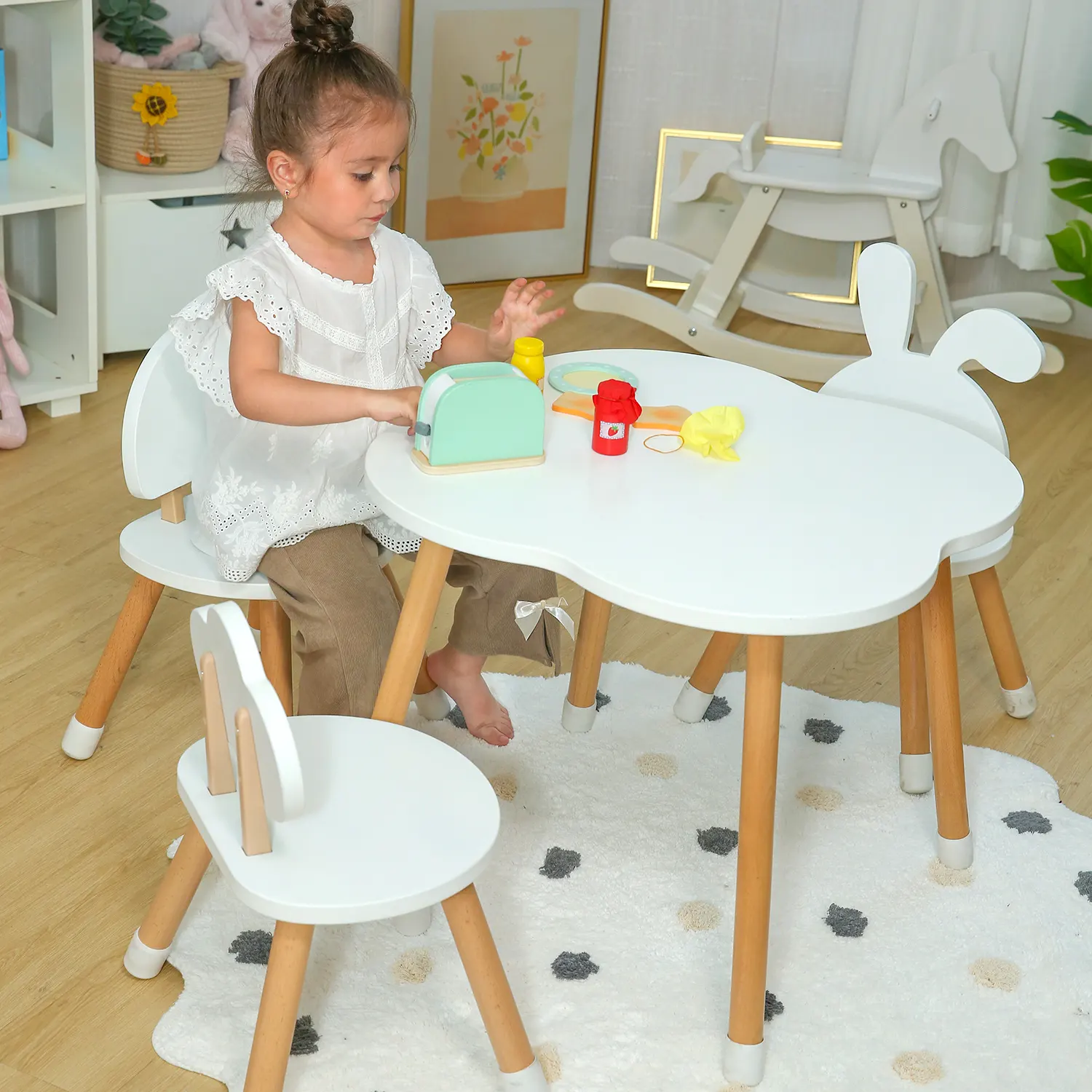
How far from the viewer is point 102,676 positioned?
175cm

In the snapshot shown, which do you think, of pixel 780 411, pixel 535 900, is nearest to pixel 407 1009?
pixel 535 900

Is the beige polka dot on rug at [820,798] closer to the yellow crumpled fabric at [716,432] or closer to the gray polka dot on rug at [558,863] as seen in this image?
the gray polka dot on rug at [558,863]

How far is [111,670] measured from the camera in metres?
1.75

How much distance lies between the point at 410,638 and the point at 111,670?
52 cm

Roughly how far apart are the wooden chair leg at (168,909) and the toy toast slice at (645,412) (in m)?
0.59

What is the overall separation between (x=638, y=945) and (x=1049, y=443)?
1.80 metres

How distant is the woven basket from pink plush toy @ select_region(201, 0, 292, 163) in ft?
0.17

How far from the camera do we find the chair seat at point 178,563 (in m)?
1.58

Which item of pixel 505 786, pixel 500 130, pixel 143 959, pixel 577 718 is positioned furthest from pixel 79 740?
pixel 500 130

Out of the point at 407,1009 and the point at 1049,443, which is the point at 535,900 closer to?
A: the point at 407,1009

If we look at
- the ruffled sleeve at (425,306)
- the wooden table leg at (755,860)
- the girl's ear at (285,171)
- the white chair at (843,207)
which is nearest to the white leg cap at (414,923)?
the wooden table leg at (755,860)

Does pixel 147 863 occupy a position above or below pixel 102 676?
below

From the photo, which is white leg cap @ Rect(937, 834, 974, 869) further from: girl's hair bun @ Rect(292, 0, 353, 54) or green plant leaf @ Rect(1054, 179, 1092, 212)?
green plant leaf @ Rect(1054, 179, 1092, 212)

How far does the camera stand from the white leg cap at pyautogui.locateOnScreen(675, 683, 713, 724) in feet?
6.38
